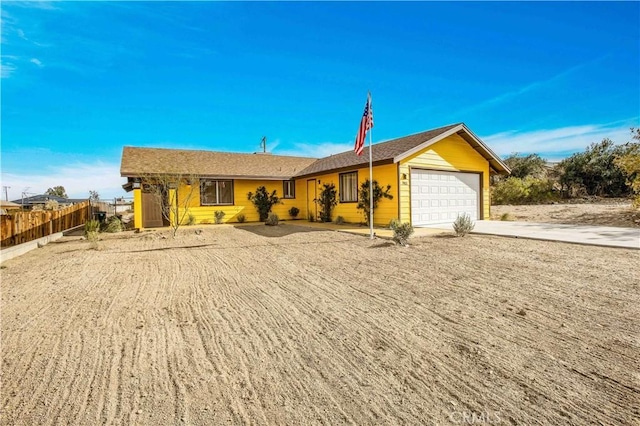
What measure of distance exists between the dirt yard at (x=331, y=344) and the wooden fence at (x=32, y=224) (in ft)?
19.3

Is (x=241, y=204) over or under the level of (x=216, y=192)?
under

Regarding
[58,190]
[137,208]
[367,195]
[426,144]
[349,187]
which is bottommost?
[137,208]

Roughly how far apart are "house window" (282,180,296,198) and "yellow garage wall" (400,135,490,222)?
27.7 ft

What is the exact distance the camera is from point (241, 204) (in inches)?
698

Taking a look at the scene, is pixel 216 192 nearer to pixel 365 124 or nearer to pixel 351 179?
pixel 351 179

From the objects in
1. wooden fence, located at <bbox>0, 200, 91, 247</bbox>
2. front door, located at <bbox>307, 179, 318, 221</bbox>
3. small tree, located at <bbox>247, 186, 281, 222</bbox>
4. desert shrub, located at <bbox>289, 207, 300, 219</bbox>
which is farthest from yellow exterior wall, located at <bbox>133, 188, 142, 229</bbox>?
front door, located at <bbox>307, 179, 318, 221</bbox>

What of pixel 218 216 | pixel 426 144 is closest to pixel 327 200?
pixel 426 144

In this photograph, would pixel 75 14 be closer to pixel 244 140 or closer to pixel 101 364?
pixel 101 364

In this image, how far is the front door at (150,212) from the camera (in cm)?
1555

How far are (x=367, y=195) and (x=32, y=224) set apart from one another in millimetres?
12945

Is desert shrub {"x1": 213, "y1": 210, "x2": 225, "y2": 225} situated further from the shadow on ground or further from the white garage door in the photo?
the white garage door

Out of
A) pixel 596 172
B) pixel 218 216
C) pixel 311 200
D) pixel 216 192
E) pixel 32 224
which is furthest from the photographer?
pixel 596 172

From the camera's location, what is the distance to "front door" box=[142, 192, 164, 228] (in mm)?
15547

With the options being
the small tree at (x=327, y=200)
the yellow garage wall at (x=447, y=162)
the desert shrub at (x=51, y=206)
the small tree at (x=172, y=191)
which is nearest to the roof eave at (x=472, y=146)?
the yellow garage wall at (x=447, y=162)
